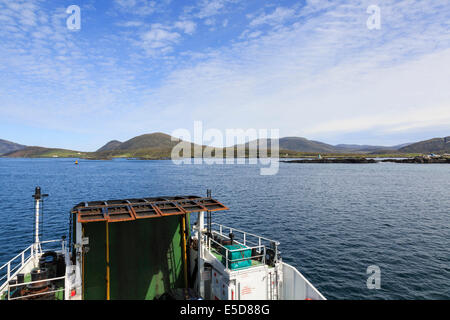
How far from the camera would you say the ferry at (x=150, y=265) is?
46.0 ft

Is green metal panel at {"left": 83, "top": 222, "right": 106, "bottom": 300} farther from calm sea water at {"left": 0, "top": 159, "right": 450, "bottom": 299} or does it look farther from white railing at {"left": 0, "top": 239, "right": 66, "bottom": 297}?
calm sea water at {"left": 0, "top": 159, "right": 450, "bottom": 299}

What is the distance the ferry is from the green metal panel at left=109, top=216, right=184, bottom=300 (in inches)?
2.3

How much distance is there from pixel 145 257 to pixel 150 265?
2.12 ft

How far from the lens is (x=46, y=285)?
13.2m

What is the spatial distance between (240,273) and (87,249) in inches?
335

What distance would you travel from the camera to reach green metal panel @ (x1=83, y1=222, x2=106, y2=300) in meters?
15.2

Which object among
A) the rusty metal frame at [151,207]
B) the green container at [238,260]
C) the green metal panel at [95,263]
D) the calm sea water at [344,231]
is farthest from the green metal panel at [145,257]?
the calm sea water at [344,231]

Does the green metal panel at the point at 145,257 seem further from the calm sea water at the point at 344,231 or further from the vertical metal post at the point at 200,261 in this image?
the calm sea water at the point at 344,231

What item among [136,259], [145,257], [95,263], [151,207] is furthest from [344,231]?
[95,263]

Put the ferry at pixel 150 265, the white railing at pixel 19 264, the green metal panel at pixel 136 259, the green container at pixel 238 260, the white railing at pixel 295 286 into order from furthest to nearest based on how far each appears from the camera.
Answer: the green metal panel at pixel 136 259, the green container at pixel 238 260, the ferry at pixel 150 265, the white railing at pixel 295 286, the white railing at pixel 19 264

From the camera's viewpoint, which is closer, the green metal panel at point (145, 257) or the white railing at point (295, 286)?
the white railing at point (295, 286)

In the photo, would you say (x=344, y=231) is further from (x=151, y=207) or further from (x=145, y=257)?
(x=151, y=207)
